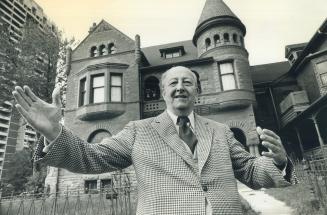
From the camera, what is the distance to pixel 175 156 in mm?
2014

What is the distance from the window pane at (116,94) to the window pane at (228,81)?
22.3 feet

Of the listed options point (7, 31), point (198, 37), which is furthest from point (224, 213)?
point (7, 31)

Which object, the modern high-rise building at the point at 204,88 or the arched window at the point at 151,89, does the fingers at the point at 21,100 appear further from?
the arched window at the point at 151,89

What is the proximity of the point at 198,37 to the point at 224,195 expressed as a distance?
18438 millimetres

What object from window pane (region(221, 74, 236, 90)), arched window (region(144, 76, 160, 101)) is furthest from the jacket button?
arched window (region(144, 76, 160, 101))

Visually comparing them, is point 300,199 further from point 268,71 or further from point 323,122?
point 268,71

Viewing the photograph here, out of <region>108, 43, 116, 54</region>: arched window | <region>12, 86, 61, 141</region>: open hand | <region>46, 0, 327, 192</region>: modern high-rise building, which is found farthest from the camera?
<region>108, 43, 116, 54</region>: arched window

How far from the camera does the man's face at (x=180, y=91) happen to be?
231 cm

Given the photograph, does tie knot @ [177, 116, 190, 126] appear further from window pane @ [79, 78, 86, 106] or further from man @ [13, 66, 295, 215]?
window pane @ [79, 78, 86, 106]

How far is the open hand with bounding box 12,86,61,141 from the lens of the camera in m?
1.67

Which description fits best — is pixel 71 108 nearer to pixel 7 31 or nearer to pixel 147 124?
pixel 7 31

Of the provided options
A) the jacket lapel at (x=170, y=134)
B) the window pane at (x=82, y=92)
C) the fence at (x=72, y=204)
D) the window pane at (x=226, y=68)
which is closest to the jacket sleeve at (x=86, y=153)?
the jacket lapel at (x=170, y=134)

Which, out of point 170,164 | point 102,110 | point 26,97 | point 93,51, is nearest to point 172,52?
point 93,51

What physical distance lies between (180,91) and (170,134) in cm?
39
